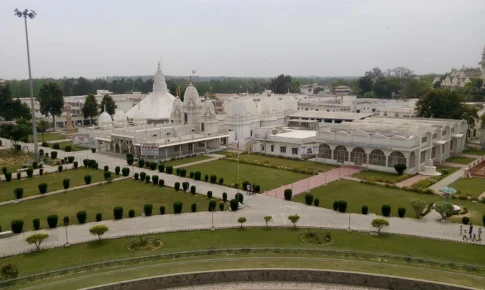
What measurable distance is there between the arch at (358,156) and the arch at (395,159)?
2580mm

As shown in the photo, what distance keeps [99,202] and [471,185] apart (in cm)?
3098

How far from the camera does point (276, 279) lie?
19.2 metres

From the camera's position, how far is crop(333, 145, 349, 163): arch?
44.6 meters

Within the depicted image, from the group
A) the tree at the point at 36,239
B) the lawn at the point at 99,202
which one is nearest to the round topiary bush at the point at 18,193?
the lawn at the point at 99,202

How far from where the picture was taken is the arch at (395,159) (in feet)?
134

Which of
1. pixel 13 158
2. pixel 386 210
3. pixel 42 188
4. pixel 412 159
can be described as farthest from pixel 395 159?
pixel 13 158

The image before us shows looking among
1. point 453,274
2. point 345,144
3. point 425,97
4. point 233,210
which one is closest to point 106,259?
point 233,210

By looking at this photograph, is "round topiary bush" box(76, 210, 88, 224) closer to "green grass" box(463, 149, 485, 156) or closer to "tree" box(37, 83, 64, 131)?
"green grass" box(463, 149, 485, 156)

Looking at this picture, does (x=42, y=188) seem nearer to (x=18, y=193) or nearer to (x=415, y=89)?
(x=18, y=193)

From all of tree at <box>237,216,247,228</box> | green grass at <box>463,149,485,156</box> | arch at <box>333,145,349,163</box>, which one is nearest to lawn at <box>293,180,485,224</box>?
tree at <box>237,216,247,228</box>

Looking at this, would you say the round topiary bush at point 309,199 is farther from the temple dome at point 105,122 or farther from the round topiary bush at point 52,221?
the temple dome at point 105,122

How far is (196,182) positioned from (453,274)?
917 inches

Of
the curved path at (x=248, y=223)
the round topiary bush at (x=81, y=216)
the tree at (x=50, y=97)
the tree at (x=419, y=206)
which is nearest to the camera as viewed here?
the curved path at (x=248, y=223)

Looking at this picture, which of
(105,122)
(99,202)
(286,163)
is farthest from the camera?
(105,122)
